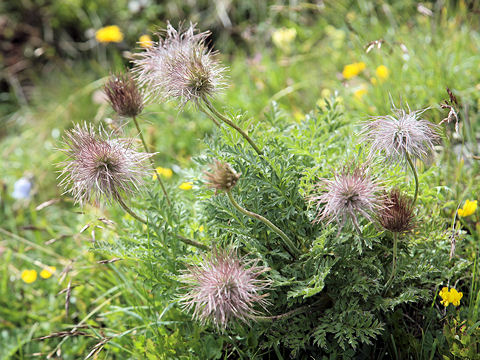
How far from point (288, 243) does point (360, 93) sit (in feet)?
5.57

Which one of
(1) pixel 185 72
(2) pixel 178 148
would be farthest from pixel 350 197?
(2) pixel 178 148

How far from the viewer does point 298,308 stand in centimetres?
157

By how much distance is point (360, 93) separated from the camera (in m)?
2.98

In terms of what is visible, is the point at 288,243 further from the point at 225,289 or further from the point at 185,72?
the point at 185,72

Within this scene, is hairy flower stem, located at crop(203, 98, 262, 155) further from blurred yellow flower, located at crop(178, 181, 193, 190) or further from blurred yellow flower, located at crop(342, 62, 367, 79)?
blurred yellow flower, located at crop(342, 62, 367, 79)

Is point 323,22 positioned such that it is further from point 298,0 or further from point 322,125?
point 322,125

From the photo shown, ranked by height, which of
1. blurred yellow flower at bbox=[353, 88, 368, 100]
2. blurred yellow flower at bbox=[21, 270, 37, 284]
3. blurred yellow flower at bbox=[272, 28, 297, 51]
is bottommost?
blurred yellow flower at bbox=[21, 270, 37, 284]

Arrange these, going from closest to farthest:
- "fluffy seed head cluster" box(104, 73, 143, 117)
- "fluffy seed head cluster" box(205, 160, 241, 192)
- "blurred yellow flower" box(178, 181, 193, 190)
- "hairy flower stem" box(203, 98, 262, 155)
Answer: "fluffy seed head cluster" box(205, 160, 241, 192), "hairy flower stem" box(203, 98, 262, 155), "fluffy seed head cluster" box(104, 73, 143, 117), "blurred yellow flower" box(178, 181, 193, 190)

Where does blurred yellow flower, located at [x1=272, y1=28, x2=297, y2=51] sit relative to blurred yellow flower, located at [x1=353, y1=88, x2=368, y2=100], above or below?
above

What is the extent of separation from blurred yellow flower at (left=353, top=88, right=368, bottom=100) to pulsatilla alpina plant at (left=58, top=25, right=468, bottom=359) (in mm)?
1215

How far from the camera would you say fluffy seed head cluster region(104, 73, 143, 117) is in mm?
1660

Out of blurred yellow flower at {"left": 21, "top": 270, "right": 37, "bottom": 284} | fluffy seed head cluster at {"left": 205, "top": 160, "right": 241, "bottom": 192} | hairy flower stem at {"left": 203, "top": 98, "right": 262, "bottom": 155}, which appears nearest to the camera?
fluffy seed head cluster at {"left": 205, "top": 160, "right": 241, "bottom": 192}

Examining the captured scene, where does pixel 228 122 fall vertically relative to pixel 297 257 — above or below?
above

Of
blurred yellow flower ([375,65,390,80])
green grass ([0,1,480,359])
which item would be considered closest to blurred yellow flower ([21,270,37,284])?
green grass ([0,1,480,359])
